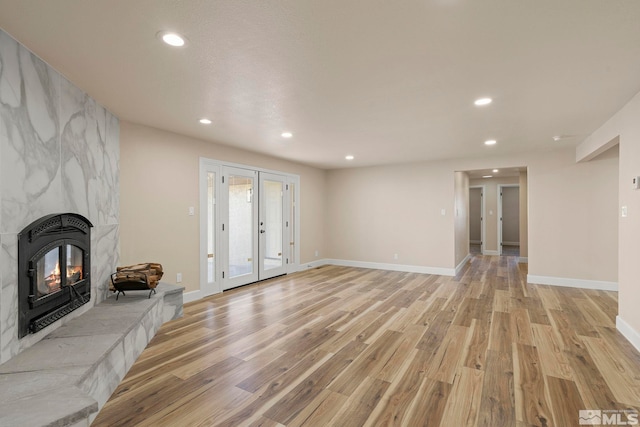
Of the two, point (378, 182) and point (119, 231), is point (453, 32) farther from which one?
point (378, 182)

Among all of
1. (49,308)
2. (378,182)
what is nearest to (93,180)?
(49,308)

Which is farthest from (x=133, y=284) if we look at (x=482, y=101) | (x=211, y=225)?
(x=482, y=101)

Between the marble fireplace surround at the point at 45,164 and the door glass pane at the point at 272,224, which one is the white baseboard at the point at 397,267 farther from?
the marble fireplace surround at the point at 45,164

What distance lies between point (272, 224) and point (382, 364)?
4.05 m

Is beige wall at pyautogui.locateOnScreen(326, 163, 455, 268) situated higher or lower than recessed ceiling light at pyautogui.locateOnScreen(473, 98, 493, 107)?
lower

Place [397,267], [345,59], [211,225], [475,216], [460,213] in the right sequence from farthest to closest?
[475,216] < [460,213] < [397,267] < [211,225] < [345,59]

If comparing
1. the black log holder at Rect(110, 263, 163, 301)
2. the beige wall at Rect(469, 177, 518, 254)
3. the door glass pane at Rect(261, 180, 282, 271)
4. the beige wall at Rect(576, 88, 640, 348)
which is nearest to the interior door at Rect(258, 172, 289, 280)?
the door glass pane at Rect(261, 180, 282, 271)

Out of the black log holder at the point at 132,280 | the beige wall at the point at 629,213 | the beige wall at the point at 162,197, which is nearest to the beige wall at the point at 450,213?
the beige wall at the point at 629,213

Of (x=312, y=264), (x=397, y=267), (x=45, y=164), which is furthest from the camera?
(x=312, y=264)

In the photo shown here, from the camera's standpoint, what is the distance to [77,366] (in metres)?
1.92

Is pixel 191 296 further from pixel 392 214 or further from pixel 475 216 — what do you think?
pixel 475 216

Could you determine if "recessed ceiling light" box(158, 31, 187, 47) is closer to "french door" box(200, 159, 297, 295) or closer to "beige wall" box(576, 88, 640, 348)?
"french door" box(200, 159, 297, 295)

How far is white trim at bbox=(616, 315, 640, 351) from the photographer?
9.48 feet

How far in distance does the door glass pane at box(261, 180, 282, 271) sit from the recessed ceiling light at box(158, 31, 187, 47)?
395cm
